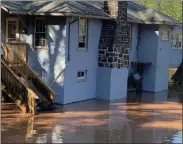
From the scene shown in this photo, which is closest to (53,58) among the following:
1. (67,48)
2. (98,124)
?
(67,48)

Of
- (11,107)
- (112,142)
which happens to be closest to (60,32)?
(11,107)

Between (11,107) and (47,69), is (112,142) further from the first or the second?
(47,69)

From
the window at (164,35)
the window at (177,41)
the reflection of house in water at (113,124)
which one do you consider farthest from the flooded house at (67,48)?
the window at (177,41)

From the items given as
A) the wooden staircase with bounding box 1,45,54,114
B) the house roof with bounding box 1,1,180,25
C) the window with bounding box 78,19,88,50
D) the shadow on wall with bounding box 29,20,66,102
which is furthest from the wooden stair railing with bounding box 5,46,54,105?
the window with bounding box 78,19,88,50

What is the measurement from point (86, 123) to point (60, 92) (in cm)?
378

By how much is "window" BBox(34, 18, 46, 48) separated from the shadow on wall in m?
0.30

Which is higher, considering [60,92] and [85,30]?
[85,30]

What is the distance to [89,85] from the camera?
1891 cm

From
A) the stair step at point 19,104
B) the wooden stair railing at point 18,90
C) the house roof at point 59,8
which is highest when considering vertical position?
the house roof at point 59,8

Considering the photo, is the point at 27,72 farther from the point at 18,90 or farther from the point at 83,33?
the point at 83,33

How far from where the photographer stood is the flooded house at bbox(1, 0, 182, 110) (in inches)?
642

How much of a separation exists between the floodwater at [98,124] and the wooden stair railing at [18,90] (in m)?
0.40

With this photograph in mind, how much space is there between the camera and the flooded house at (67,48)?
53.5ft

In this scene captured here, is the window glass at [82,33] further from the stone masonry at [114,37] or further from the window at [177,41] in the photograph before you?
the window at [177,41]
